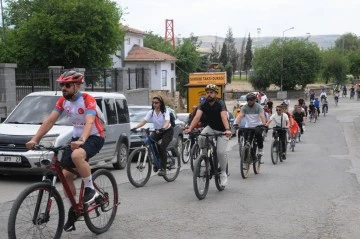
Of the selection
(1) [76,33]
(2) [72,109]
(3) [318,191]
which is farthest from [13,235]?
(1) [76,33]

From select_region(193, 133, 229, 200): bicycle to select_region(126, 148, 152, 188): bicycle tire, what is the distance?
1.61 metres

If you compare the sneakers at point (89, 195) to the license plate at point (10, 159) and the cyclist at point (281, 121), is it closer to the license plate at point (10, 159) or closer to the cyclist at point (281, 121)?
the license plate at point (10, 159)

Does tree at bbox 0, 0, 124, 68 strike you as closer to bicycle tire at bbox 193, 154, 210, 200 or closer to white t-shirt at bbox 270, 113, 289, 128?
white t-shirt at bbox 270, 113, 289, 128

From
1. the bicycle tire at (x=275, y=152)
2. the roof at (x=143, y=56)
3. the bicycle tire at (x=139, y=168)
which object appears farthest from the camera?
the roof at (x=143, y=56)

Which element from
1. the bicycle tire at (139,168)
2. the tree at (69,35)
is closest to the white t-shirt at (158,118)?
the bicycle tire at (139,168)

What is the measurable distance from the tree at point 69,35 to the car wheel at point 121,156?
18.2 meters

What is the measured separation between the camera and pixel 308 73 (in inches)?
3000

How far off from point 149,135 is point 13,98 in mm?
10654

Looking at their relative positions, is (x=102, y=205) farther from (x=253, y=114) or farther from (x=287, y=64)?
Result: (x=287, y=64)

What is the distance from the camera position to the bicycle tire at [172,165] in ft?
38.5

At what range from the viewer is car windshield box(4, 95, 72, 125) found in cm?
1248

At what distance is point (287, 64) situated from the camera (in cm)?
7544

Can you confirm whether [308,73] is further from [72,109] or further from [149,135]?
[72,109]

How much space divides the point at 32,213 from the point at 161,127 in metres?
5.95
